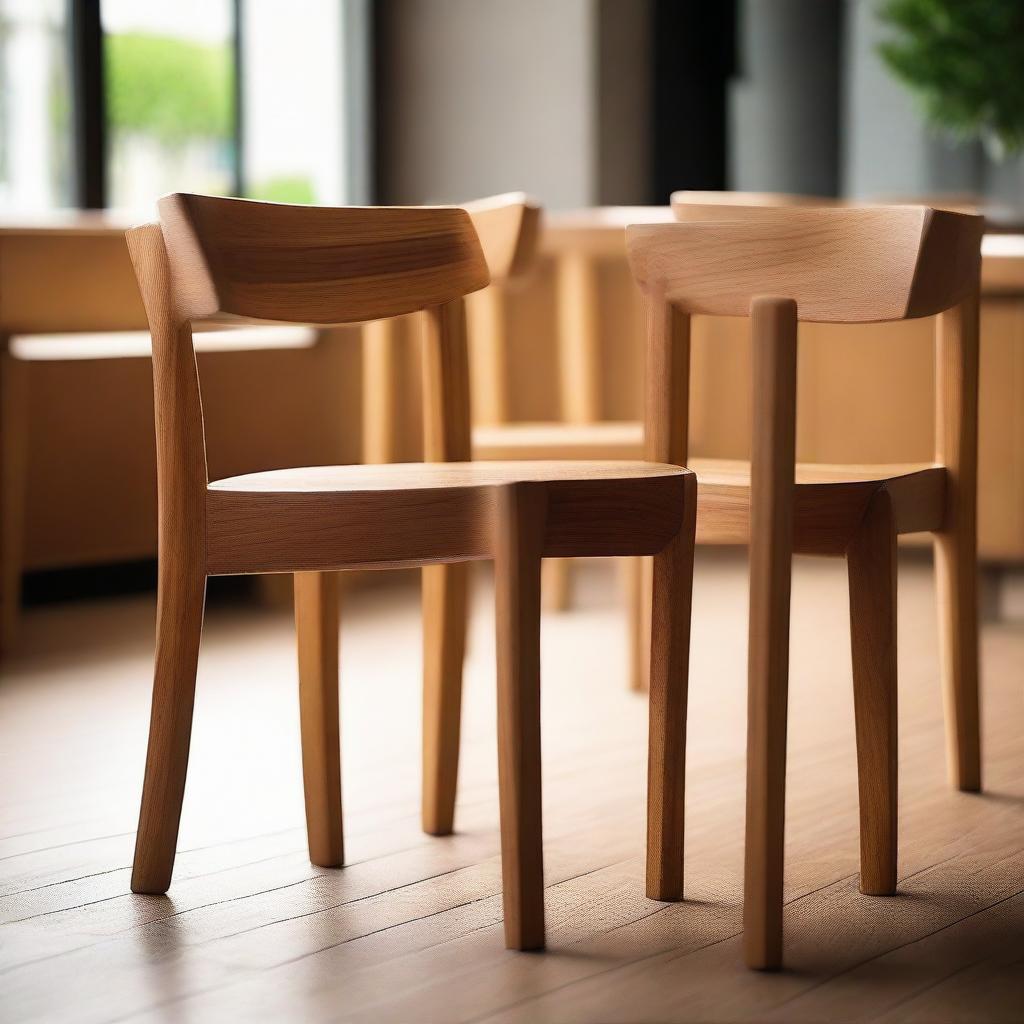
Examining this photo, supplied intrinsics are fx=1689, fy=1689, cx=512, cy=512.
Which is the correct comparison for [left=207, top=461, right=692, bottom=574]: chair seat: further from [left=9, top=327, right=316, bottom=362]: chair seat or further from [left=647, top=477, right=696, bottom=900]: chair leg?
[left=9, top=327, right=316, bottom=362]: chair seat

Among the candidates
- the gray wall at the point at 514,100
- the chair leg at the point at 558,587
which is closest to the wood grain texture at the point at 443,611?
the chair leg at the point at 558,587

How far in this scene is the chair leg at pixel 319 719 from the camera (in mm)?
1760

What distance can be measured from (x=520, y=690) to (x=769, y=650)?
0.72 ft

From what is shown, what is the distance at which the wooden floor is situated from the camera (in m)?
1.40

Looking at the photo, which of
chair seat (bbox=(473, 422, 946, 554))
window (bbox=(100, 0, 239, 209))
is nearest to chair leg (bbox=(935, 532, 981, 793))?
chair seat (bbox=(473, 422, 946, 554))

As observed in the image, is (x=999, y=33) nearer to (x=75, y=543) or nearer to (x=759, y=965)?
(x=75, y=543)

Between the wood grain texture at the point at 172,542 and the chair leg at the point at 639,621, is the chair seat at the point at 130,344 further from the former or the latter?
the wood grain texture at the point at 172,542

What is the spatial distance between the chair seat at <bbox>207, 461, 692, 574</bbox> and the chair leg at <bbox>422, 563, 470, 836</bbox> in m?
0.33

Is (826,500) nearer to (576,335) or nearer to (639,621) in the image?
(639,621)

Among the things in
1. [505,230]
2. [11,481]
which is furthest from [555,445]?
[11,481]

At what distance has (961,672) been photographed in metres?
2.08

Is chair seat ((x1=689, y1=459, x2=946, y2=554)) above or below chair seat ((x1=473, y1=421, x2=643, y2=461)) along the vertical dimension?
above

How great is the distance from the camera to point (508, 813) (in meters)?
1.49

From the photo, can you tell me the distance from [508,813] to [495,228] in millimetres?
943
